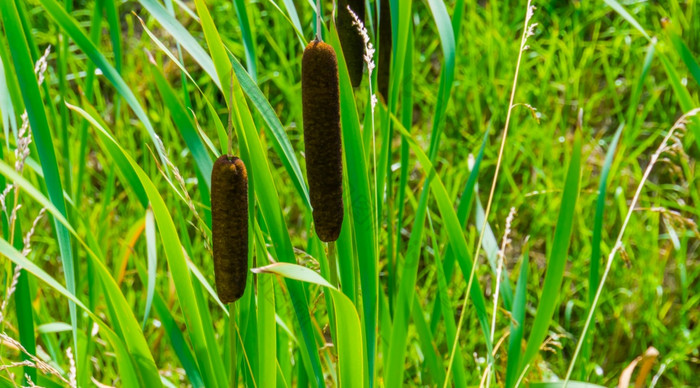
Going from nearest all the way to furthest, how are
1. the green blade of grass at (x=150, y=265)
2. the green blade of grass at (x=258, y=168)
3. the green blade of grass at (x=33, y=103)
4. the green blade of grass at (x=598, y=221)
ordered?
the green blade of grass at (x=258, y=168) → the green blade of grass at (x=33, y=103) → the green blade of grass at (x=150, y=265) → the green blade of grass at (x=598, y=221)

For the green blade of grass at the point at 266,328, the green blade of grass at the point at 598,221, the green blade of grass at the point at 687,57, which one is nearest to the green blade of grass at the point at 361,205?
the green blade of grass at the point at 266,328

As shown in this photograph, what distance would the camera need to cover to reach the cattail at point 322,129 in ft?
2.77

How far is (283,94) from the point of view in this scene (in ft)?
8.60

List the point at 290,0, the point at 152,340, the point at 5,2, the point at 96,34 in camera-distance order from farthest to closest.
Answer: the point at 152,340, the point at 96,34, the point at 290,0, the point at 5,2

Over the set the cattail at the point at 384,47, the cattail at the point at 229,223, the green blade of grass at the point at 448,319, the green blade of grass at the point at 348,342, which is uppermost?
the cattail at the point at 384,47

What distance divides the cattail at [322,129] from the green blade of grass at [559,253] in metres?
0.39

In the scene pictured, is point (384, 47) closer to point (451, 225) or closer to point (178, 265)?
point (451, 225)

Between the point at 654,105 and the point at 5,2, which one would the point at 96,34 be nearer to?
the point at 5,2

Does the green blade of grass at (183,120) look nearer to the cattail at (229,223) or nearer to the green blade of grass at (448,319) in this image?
the cattail at (229,223)

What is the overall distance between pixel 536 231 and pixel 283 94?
93 centimetres

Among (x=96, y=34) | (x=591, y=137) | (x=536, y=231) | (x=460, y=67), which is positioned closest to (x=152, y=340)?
(x=96, y=34)

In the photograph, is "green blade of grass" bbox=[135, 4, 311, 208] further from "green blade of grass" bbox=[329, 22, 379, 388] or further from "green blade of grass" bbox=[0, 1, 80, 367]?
"green blade of grass" bbox=[0, 1, 80, 367]

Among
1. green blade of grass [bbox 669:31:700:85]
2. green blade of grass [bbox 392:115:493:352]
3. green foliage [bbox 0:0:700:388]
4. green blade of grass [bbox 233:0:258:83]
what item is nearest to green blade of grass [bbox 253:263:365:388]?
green foliage [bbox 0:0:700:388]

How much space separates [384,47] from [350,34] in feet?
0.57
